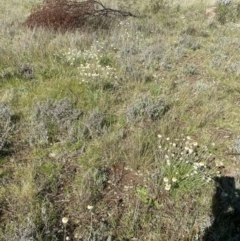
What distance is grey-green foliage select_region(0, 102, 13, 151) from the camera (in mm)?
4262

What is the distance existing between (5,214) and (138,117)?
2.55 meters

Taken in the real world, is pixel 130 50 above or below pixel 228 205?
above

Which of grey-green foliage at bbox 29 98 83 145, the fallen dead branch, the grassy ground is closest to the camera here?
the grassy ground

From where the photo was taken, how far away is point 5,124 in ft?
15.0

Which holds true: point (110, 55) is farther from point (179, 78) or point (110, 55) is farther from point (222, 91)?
point (222, 91)

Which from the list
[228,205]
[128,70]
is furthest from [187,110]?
[228,205]

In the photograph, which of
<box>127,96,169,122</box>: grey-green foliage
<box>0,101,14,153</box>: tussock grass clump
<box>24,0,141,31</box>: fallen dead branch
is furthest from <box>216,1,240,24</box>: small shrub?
<box>0,101,14,153</box>: tussock grass clump

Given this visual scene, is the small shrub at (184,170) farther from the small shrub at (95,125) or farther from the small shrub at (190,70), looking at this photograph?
the small shrub at (190,70)

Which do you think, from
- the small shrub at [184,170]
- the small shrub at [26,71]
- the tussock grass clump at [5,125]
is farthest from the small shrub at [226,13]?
the tussock grass clump at [5,125]

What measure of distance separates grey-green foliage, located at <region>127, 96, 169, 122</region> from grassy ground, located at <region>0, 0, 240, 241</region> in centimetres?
2

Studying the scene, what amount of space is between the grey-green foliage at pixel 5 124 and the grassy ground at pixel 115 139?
0.02 meters

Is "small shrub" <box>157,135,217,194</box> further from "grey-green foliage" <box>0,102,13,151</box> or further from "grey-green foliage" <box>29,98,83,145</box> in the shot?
"grey-green foliage" <box>0,102,13,151</box>

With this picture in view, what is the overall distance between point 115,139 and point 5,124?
66.2 inches

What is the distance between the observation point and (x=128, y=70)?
6.67 m
